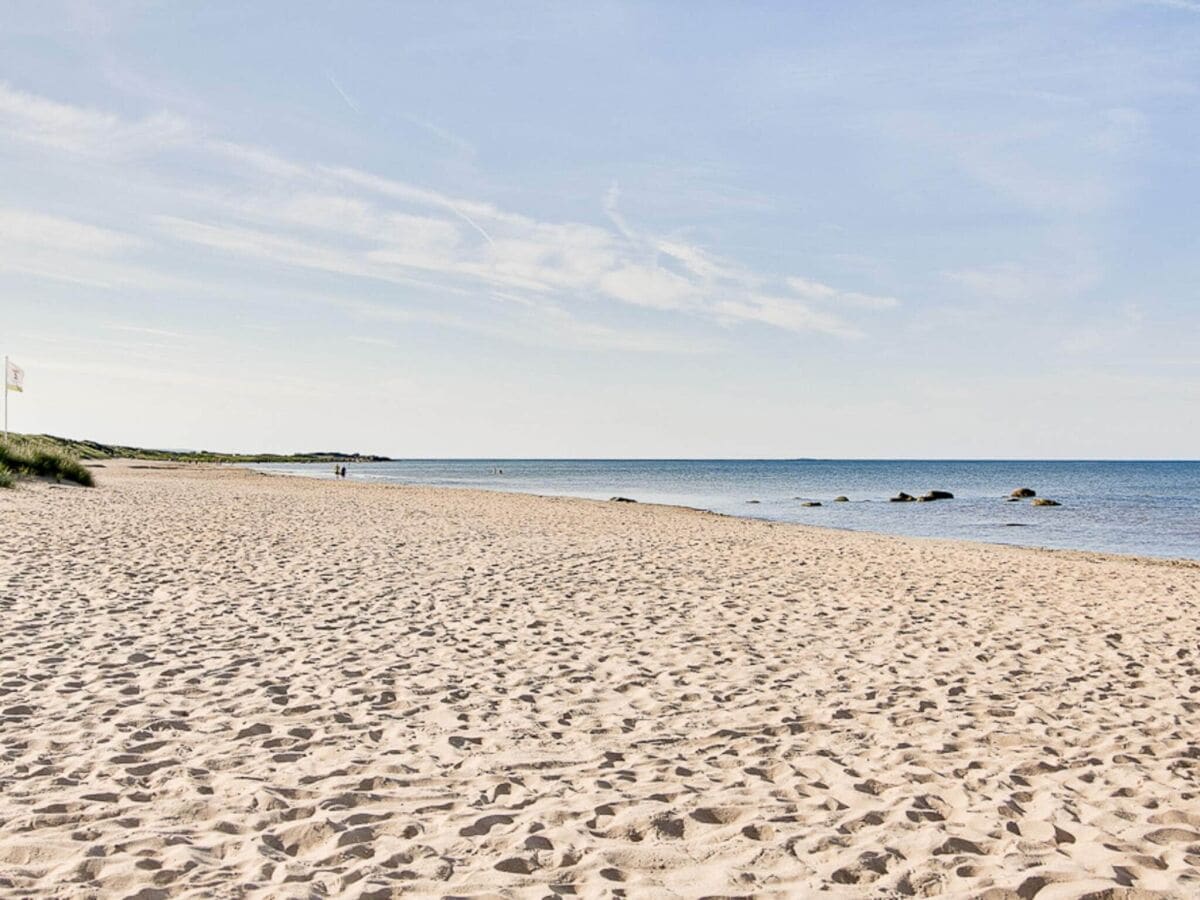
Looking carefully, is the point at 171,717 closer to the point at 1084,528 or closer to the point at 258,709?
the point at 258,709

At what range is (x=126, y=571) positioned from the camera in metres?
13.0

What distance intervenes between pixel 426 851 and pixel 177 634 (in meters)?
5.79

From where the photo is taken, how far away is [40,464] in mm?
32875

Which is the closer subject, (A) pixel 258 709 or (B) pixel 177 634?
(A) pixel 258 709

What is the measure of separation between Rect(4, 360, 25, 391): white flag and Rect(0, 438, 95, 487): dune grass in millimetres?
10591

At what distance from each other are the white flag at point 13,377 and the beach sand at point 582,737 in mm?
35948

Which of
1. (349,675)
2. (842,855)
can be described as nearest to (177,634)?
(349,675)

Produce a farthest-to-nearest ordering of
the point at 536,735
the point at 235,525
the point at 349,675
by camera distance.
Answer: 1. the point at 235,525
2. the point at 349,675
3. the point at 536,735

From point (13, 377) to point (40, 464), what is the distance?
14.8 m

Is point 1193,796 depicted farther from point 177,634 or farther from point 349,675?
point 177,634

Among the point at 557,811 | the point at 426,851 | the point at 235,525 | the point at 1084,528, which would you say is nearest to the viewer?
the point at 426,851

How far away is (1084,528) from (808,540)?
17830mm

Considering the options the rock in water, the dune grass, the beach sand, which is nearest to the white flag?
the dune grass

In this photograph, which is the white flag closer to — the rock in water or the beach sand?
the beach sand
